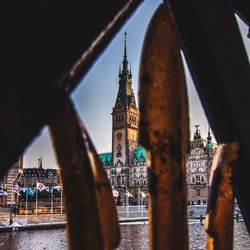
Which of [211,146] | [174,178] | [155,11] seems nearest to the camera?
[174,178]

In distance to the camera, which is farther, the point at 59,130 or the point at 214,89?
the point at 214,89

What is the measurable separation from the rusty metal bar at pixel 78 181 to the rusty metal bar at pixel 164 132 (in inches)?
13.0

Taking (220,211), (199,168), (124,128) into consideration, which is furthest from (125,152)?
(220,211)

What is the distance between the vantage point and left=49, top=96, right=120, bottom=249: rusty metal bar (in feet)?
3.45

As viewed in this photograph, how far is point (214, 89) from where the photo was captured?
5.11ft

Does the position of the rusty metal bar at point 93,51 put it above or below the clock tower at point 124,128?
below

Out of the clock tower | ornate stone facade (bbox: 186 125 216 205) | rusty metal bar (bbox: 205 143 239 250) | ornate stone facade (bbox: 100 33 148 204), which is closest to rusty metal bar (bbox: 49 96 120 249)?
rusty metal bar (bbox: 205 143 239 250)

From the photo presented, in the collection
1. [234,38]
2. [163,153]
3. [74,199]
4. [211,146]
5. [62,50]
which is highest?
[211,146]

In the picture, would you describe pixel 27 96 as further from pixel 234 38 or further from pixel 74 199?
pixel 234 38

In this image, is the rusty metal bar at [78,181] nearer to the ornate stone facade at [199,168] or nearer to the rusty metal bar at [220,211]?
the rusty metal bar at [220,211]

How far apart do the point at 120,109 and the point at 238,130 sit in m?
103

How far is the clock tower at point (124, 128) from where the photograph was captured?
9769cm

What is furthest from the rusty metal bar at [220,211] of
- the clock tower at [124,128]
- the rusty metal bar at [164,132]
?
the clock tower at [124,128]

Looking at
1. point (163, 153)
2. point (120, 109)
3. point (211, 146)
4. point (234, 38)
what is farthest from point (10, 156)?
point (120, 109)
